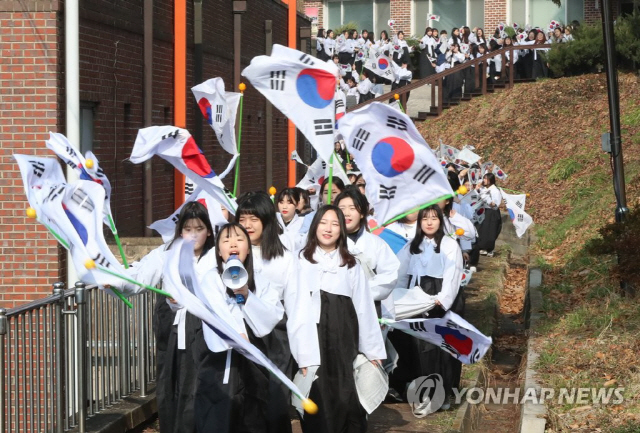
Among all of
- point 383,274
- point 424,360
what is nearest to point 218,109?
point 424,360

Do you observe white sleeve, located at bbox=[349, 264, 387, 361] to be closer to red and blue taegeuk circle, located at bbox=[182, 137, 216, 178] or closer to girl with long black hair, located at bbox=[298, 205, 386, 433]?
girl with long black hair, located at bbox=[298, 205, 386, 433]

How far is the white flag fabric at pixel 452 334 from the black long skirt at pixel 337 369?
2.61ft

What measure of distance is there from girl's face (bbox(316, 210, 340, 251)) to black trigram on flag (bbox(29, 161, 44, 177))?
1825 mm

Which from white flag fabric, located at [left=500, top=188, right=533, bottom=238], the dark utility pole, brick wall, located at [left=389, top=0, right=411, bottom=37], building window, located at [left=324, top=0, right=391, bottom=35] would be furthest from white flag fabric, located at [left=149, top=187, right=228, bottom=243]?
building window, located at [left=324, top=0, right=391, bottom=35]

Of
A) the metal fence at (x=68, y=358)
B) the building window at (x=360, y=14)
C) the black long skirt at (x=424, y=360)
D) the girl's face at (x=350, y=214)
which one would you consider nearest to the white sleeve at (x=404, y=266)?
the black long skirt at (x=424, y=360)

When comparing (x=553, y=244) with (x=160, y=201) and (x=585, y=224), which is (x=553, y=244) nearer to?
(x=585, y=224)

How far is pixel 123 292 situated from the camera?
22.4 feet

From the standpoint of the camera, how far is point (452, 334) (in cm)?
832

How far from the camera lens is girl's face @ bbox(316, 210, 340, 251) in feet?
24.4

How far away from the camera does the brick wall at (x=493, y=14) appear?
3950 centimetres

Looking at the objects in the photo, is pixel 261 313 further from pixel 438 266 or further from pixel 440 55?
pixel 440 55

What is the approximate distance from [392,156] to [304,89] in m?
0.79

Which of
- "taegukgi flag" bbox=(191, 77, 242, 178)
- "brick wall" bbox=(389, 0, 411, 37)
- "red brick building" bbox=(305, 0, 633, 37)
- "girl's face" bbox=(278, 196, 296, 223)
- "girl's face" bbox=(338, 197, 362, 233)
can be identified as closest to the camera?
"girl's face" bbox=(338, 197, 362, 233)

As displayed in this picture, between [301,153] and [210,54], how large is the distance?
28.7 feet
